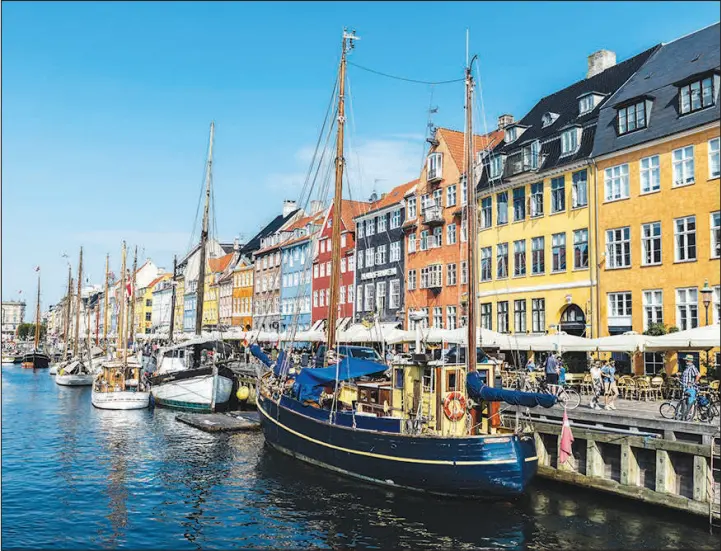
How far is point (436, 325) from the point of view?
164 ft

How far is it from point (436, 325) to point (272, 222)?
48.8 meters

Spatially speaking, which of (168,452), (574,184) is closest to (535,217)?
(574,184)

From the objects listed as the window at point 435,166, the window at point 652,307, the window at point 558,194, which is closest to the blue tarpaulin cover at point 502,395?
the window at point 652,307

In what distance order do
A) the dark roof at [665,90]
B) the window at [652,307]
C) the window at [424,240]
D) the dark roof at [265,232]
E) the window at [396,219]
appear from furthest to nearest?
1. the dark roof at [265,232]
2. the window at [396,219]
3. the window at [424,240]
4. the window at [652,307]
5. the dark roof at [665,90]

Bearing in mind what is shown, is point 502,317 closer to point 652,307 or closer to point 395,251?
point 652,307

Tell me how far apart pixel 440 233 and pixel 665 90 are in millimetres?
19293

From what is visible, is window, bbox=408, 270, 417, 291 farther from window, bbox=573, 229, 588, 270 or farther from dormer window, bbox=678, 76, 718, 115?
dormer window, bbox=678, 76, 718, 115

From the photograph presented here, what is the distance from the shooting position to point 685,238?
32094 mm

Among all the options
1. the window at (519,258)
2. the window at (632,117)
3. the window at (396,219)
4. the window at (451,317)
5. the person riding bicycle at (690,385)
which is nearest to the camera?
the person riding bicycle at (690,385)

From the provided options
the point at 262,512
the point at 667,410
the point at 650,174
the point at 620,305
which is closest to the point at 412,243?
the point at 620,305

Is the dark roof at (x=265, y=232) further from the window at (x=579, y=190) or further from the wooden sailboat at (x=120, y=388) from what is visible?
the window at (x=579, y=190)

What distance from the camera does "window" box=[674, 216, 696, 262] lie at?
104 ft

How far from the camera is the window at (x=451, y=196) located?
4884 cm

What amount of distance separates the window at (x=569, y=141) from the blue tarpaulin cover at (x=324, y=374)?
20.2 metres
